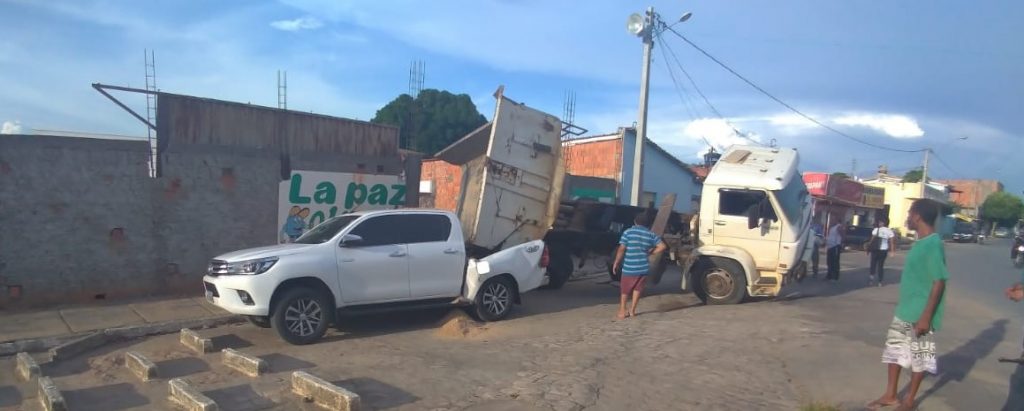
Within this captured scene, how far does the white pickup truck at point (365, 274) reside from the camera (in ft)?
24.7

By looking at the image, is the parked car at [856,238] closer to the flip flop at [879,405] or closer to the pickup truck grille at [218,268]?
the flip flop at [879,405]

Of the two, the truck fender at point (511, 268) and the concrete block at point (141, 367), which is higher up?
the truck fender at point (511, 268)

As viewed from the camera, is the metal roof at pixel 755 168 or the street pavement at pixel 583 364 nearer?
the street pavement at pixel 583 364

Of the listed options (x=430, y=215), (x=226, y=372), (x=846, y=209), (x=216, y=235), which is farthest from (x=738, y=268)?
(x=846, y=209)

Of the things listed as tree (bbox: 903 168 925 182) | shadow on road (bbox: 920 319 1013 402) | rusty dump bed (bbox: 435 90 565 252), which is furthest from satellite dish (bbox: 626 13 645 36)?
tree (bbox: 903 168 925 182)

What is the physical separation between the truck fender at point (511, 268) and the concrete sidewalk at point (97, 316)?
3.61 metres

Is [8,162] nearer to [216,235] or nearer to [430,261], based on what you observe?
[216,235]

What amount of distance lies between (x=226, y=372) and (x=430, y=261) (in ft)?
9.66

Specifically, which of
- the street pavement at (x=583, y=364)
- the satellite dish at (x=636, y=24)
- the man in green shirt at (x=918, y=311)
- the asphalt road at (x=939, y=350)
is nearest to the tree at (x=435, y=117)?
the satellite dish at (x=636, y=24)

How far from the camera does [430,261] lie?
28.3 ft

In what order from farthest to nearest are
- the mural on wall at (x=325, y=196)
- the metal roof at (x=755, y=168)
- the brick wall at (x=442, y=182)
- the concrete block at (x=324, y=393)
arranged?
the brick wall at (x=442, y=182) → the mural on wall at (x=325, y=196) → the metal roof at (x=755, y=168) → the concrete block at (x=324, y=393)

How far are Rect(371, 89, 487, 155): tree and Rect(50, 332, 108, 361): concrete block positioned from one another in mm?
26675

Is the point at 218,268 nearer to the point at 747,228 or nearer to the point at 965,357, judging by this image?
the point at 747,228

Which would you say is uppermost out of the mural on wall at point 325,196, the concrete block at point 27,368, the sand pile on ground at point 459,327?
the mural on wall at point 325,196
